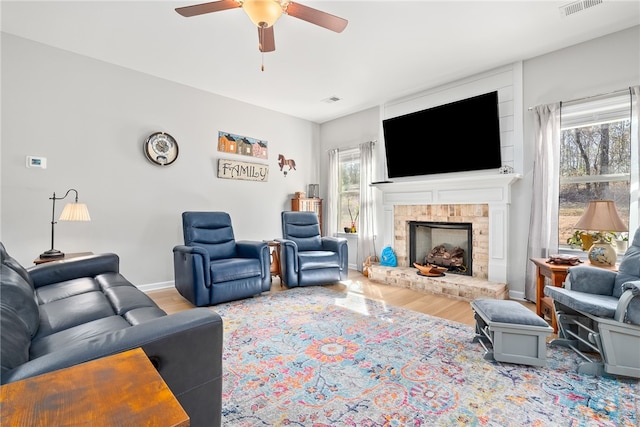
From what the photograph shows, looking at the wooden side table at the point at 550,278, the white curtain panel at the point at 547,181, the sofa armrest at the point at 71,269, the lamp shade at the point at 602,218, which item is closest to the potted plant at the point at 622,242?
the white curtain panel at the point at 547,181

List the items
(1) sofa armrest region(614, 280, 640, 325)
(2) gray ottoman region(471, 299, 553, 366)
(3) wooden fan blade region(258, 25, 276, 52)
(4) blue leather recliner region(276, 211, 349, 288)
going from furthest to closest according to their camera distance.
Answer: (4) blue leather recliner region(276, 211, 349, 288) → (3) wooden fan blade region(258, 25, 276, 52) → (2) gray ottoman region(471, 299, 553, 366) → (1) sofa armrest region(614, 280, 640, 325)

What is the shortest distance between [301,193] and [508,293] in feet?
10.8

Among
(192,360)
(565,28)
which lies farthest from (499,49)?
(192,360)

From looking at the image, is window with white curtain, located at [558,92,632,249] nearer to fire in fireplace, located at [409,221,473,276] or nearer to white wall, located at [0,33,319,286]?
fire in fireplace, located at [409,221,473,276]

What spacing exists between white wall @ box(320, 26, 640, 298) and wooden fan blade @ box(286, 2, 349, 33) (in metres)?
2.52

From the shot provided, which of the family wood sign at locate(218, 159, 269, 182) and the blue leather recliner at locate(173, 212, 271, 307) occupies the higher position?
the family wood sign at locate(218, 159, 269, 182)

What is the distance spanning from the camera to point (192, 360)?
112 centimetres

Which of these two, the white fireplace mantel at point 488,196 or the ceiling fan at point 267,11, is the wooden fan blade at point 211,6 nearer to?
the ceiling fan at point 267,11

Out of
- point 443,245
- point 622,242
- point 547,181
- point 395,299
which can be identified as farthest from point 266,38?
point 622,242

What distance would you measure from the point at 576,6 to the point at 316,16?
2.22m

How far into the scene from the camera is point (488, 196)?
3576 mm

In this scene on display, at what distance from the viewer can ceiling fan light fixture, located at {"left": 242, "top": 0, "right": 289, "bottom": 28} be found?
1.79m

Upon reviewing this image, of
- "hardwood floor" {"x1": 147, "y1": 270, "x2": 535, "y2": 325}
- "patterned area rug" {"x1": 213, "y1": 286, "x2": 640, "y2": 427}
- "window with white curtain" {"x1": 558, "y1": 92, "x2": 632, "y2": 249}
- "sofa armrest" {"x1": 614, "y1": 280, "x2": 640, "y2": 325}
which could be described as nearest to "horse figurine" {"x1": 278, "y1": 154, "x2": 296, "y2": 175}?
"hardwood floor" {"x1": 147, "y1": 270, "x2": 535, "y2": 325}

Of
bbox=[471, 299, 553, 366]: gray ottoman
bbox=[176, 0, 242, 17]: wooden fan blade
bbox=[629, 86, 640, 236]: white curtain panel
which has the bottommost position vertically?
bbox=[471, 299, 553, 366]: gray ottoman
